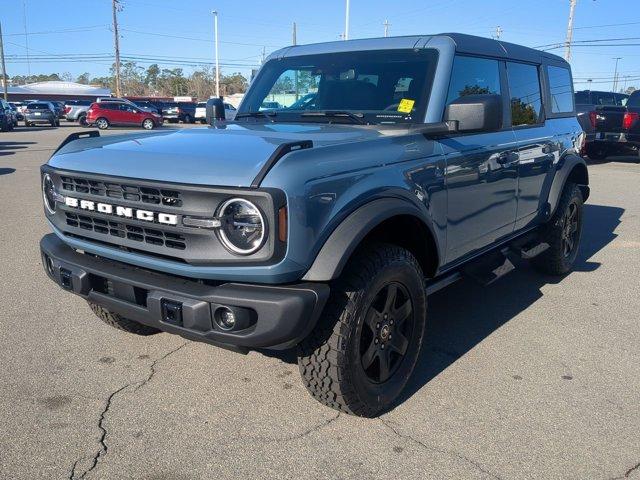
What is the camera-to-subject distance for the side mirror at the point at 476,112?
3.13 metres

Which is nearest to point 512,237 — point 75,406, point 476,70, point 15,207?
point 476,70

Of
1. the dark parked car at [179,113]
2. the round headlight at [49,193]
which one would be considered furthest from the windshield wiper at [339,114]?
the dark parked car at [179,113]

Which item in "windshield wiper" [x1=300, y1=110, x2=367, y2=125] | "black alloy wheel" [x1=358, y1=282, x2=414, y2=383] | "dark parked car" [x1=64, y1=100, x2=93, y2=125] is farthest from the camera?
"dark parked car" [x1=64, y1=100, x2=93, y2=125]

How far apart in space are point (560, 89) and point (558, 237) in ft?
4.72

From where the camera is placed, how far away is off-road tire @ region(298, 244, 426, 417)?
2705mm

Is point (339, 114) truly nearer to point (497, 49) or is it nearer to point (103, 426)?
point (497, 49)

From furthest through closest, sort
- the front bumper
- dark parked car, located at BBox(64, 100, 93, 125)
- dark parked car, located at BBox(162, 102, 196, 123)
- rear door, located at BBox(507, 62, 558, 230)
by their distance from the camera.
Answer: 1. dark parked car, located at BBox(162, 102, 196, 123)
2. dark parked car, located at BBox(64, 100, 93, 125)
3. rear door, located at BBox(507, 62, 558, 230)
4. the front bumper

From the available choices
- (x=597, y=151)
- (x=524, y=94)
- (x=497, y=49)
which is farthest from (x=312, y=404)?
(x=597, y=151)

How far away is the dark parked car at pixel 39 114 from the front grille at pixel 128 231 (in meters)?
33.8

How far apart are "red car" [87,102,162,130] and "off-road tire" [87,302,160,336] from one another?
30.3 metres

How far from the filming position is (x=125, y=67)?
4670 inches

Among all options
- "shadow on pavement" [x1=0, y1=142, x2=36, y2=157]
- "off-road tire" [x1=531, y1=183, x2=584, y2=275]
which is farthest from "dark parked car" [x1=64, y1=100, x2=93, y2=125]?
"off-road tire" [x1=531, y1=183, x2=584, y2=275]

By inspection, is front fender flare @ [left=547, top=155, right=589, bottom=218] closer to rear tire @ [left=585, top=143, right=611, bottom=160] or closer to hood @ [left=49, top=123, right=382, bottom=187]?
hood @ [left=49, top=123, right=382, bottom=187]

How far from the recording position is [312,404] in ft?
10.2
